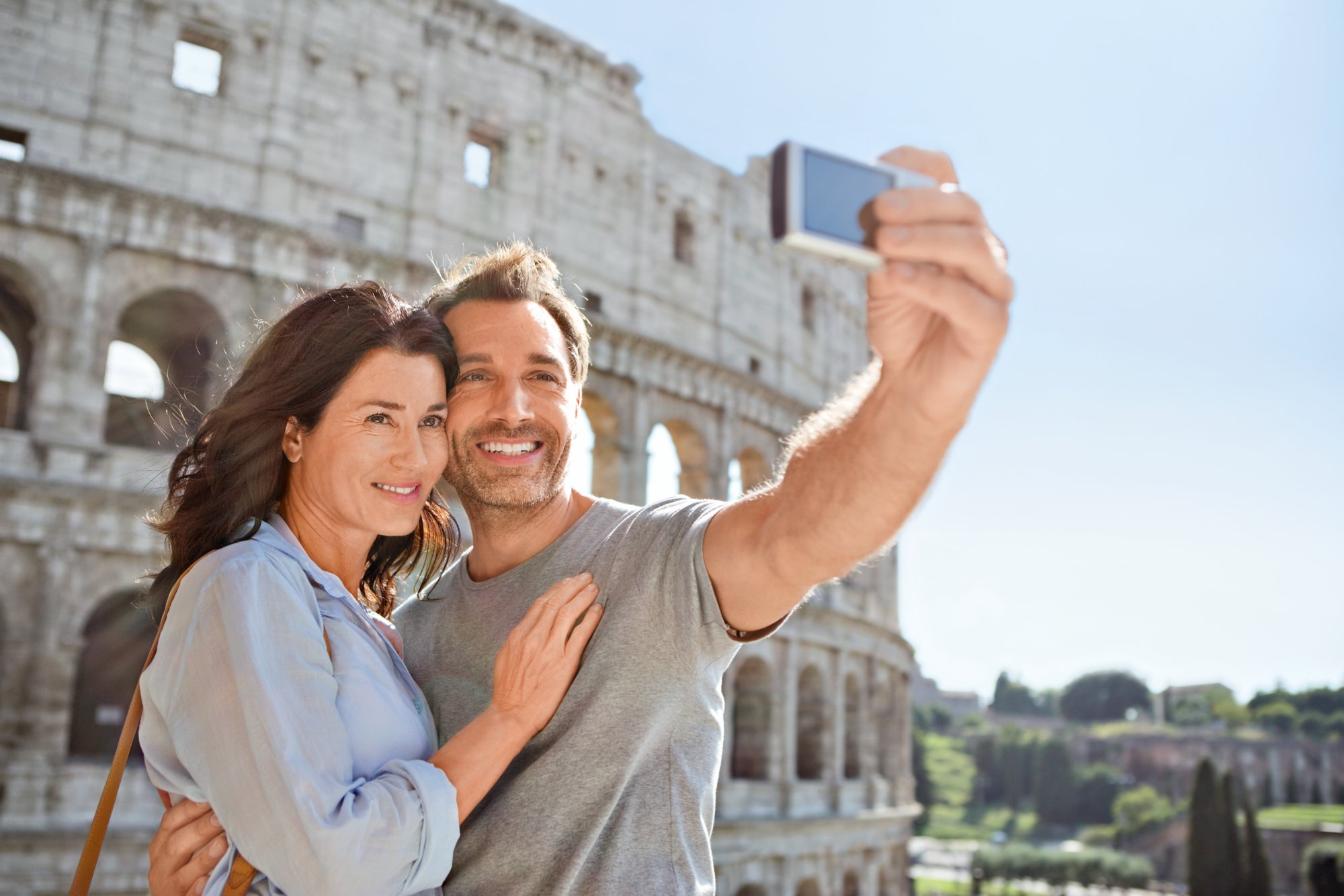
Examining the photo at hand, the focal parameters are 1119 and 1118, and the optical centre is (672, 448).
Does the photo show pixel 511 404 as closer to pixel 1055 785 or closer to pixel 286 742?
pixel 286 742

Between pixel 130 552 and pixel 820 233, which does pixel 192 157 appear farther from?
pixel 820 233

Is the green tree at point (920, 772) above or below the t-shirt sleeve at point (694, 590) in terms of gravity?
below

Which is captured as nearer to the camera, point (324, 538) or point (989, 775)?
point (324, 538)

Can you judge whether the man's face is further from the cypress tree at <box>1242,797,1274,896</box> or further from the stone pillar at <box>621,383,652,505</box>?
the cypress tree at <box>1242,797,1274,896</box>

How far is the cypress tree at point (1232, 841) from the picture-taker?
1270 inches

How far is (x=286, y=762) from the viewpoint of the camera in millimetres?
1895

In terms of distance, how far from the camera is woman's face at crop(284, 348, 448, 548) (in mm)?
2490

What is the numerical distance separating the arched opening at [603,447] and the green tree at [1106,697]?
8223 centimetres

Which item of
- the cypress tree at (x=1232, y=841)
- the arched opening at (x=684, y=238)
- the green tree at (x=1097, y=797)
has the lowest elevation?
the green tree at (x=1097, y=797)

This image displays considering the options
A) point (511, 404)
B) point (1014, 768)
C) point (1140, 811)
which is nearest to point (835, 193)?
point (511, 404)

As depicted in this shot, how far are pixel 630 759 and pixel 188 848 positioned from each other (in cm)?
87

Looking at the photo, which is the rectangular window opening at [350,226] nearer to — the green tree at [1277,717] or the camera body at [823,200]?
the camera body at [823,200]

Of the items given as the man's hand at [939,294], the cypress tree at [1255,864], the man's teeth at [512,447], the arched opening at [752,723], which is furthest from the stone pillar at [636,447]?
the cypress tree at [1255,864]

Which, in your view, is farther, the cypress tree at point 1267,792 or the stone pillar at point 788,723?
the cypress tree at point 1267,792
